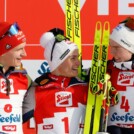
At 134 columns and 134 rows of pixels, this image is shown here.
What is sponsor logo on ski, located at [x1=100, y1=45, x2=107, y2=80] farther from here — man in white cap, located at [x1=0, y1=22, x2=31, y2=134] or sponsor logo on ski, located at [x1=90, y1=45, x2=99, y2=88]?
man in white cap, located at [x1=0, y1=22, x2=31, y2=134]

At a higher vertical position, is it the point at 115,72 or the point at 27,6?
the point at 27,6

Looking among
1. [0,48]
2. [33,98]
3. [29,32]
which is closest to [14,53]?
[0,48]

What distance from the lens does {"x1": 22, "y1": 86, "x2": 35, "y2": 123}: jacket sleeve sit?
11.0 ft

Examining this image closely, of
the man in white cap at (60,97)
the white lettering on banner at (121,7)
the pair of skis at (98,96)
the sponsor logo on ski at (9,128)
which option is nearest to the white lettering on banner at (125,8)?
the white lettering on banner at (121,7)

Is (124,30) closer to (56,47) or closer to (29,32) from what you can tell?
(56,47)

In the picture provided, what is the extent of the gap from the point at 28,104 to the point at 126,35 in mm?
693

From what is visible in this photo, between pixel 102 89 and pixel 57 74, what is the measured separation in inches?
12.2

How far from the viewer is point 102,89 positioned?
3.31 meters

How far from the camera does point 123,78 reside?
341 centimetres

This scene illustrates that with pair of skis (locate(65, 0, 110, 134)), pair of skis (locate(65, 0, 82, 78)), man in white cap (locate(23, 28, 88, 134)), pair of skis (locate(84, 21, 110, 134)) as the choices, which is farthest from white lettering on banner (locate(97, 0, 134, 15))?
man in white cap (locate(23, 28, 88, 134))

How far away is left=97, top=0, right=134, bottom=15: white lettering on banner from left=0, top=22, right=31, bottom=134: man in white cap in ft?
4.36

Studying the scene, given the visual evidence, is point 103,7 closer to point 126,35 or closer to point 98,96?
point 126,35

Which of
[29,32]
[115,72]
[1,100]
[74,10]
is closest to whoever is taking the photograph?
[1,100]

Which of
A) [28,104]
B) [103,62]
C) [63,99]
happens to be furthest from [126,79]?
[28,104]
